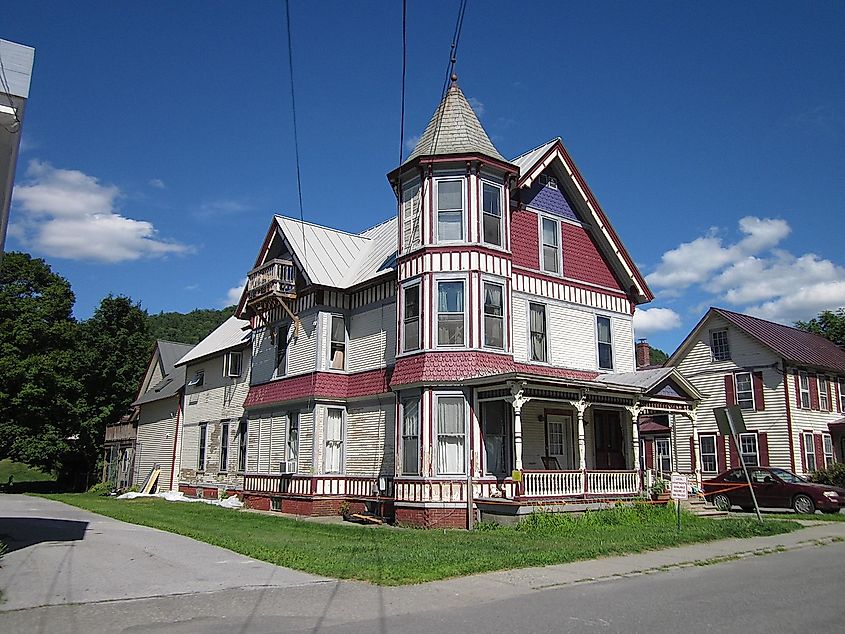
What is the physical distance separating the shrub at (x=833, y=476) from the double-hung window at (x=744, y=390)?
185 inches

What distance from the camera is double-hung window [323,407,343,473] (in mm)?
24188

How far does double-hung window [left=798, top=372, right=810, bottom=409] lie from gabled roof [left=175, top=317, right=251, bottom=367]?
2607 cm

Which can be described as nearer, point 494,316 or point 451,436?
point 451,436

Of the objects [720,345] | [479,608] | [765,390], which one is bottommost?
[479,608]

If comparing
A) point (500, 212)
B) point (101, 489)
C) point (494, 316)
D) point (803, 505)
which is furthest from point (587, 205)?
point (101, 489)

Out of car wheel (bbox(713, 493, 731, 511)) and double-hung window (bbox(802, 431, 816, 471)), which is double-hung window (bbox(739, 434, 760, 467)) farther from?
car wheel (bbox(713, 493, 731, 511))

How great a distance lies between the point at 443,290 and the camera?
21125mm

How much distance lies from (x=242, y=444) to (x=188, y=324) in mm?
79619

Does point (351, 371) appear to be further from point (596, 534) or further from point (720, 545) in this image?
point (720, 545)

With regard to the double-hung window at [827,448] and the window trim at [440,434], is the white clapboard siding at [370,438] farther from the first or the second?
the double-hung window at [827,448]

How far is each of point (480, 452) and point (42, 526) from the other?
11427 mm

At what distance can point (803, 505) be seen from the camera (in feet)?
79.5

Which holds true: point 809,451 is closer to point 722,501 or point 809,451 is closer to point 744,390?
point 744,390

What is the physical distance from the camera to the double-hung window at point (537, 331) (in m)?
22.9
